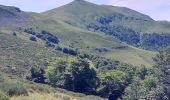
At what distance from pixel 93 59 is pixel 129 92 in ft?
191

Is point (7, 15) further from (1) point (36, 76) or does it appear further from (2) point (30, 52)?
(1) point (36, 76)

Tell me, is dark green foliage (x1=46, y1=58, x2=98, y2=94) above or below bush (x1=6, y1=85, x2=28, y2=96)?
below

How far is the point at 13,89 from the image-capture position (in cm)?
4309

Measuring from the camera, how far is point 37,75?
272 ft

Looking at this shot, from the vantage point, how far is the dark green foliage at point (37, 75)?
263 feet

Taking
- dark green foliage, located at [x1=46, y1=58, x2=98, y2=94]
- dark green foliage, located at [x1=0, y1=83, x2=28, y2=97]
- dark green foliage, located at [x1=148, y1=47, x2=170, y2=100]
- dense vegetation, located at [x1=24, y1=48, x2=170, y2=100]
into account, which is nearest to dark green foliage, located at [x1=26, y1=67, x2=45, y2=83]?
dense vegetation, located at [x1=24, y1=48, x2=170, y2=100]

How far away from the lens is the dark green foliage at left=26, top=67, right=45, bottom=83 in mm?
80312

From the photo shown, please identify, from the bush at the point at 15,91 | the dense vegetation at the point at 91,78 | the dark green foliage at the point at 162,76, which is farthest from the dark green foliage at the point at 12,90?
the dense vegetation at the point at 91,78

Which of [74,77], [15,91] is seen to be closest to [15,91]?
[15,91]

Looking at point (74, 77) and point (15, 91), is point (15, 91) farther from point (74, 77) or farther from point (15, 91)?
point (74, 77)

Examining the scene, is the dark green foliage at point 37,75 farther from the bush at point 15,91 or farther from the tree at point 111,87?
the bush at point 15,91

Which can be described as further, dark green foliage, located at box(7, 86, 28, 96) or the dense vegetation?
the dense vegetation

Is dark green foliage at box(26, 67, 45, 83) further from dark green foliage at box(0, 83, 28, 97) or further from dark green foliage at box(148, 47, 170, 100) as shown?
dark green foliage at box(0, 83, 28, 97)

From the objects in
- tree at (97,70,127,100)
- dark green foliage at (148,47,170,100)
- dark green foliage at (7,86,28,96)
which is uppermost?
dark green foliage at (7,86,28,96)
